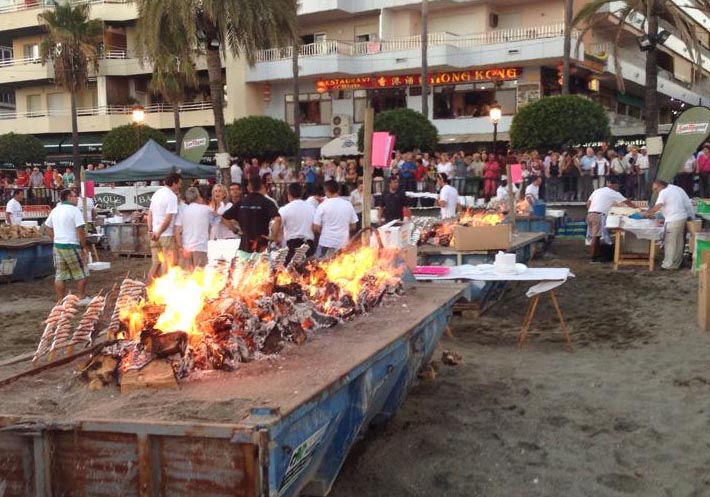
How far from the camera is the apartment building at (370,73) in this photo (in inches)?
1374

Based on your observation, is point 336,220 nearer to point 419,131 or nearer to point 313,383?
point 313,383

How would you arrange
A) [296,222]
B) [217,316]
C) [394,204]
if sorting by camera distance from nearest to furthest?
[217,316], [296,222], [394,204]

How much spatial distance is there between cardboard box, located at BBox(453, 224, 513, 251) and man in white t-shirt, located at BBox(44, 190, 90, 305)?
5248 mm

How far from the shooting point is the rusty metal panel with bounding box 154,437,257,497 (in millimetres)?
3262

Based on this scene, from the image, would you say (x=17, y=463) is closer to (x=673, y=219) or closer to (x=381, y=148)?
(x=381, y=148)

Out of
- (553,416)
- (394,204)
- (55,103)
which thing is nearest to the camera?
(553,416)

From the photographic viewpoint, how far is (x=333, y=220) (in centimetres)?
996

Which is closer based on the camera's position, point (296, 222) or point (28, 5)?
point (296, 222)

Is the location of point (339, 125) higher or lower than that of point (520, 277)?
higher

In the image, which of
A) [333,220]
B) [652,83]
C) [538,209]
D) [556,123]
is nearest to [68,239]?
Result: [333,220]

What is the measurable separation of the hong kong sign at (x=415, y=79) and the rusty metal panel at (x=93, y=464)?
111 feet

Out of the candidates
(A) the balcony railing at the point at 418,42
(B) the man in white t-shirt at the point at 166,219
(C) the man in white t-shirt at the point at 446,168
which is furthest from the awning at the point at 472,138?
(B) the man in white t-shirt at the point at 166,219

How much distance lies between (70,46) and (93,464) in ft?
126

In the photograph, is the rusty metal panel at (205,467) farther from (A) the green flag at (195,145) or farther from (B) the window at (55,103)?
(B) the window at (55,103)
